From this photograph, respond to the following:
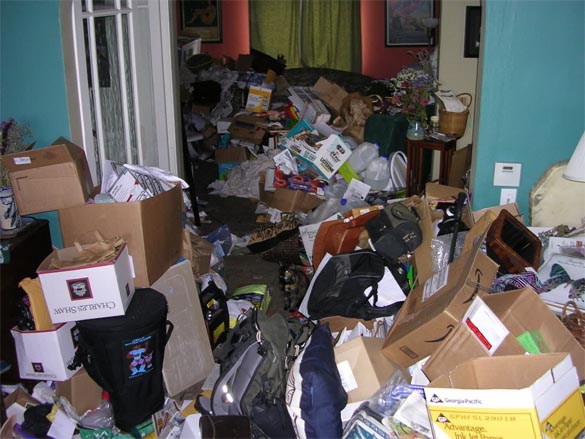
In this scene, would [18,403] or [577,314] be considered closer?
[577,314]

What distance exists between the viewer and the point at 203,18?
25.5 feet

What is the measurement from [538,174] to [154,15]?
8.00ft

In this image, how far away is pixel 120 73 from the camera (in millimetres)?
3354

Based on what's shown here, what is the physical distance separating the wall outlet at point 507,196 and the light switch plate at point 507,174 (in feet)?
0.10

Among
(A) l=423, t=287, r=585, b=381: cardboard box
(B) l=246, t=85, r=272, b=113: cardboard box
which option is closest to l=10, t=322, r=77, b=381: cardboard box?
(A) l=423, t=287, r=585, b=381: cardboard box

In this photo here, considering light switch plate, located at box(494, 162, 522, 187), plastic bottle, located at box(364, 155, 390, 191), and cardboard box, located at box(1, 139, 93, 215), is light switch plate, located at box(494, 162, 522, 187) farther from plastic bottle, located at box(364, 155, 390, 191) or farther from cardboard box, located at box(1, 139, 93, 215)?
cardboard box, located at box(1, 139, 93, 215)

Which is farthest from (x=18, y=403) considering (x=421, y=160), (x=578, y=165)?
(x=421, y=160)

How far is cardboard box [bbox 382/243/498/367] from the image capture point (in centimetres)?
209

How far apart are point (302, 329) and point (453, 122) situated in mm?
2079

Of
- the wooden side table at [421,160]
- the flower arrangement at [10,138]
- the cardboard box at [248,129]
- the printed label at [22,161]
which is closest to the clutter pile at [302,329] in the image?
the printed label at [22,161]

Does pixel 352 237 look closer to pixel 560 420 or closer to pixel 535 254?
pixel 535 254

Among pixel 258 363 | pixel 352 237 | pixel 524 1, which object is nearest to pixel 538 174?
pixel 524 1

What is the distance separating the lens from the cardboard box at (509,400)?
5.34 ft

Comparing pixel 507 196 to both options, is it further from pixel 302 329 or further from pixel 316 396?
pixel 316 396
